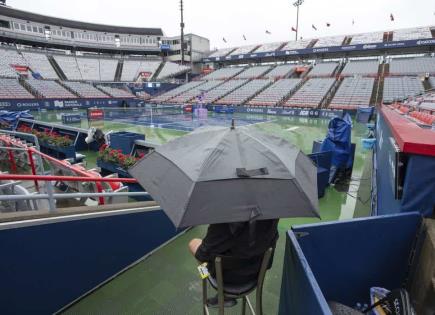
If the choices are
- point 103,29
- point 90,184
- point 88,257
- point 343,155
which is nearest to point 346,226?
point 88,257

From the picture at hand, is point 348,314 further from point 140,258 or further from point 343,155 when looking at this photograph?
point 343,155

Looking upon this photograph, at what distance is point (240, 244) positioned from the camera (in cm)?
180

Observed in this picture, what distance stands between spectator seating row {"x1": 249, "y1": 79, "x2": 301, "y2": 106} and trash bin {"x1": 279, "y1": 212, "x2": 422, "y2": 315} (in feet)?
90.2

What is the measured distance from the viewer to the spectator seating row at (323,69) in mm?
34812

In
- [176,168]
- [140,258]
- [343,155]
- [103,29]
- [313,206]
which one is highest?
[103,29]

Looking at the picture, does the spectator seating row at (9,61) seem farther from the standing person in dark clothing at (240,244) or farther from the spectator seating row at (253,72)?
the standing person in dark clothing at (240,244)

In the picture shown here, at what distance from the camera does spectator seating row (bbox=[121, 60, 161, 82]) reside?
154ft

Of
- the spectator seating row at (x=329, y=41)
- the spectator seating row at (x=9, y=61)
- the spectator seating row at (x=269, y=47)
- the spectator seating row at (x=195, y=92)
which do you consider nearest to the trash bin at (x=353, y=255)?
the spectator seating row at (x=195, y=92)

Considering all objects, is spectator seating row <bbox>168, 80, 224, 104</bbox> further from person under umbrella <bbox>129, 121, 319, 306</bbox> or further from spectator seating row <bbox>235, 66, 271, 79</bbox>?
person under umbrella <bbox>129, 121, 319, 306</bbox>

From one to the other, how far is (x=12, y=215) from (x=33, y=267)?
23.5 inches

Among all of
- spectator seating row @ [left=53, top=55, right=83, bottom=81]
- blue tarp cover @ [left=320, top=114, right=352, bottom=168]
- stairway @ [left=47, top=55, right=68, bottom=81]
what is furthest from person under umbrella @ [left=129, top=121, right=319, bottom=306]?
spectator seating row @ [left=53, top=55, right=83, bottom=81]

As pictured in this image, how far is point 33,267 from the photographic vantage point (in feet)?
8.51

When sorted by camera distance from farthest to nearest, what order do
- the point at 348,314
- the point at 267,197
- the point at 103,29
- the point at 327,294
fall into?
the point at 103,29, the point at 327,294, the point at 348,314, the point at 267,197

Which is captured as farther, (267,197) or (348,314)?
(348,314)
